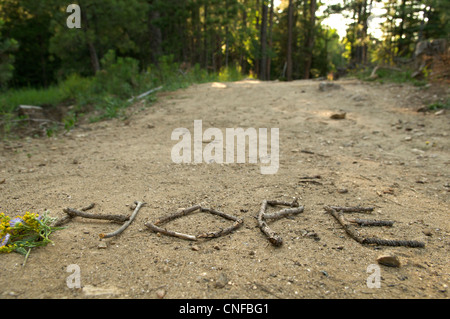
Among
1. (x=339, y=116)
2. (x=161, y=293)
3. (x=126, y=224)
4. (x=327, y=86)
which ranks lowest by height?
(x=161, y=293)

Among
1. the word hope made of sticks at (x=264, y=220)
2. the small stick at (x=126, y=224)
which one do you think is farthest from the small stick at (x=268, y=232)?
the small stick at (x=126, y=224)

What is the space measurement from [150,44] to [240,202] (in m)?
10.8

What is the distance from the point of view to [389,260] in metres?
1.64

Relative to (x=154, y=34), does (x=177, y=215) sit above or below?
below

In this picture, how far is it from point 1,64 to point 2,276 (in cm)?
679

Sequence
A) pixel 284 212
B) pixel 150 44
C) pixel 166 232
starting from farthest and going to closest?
pixel 150 44 < pixel 284 212 < pixel 166 232

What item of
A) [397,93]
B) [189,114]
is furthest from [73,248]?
[397,93]

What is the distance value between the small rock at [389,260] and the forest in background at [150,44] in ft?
15.4

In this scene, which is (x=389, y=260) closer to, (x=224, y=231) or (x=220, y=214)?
(x=224, y=231)

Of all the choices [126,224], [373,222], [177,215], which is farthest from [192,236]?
[373,222]

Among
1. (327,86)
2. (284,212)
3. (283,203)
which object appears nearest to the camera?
(284,212)

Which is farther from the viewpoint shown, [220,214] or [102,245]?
[220,214]

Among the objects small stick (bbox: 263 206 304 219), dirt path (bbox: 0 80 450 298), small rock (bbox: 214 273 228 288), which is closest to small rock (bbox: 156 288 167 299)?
dirt path (bbox: 0 80 450 298)
